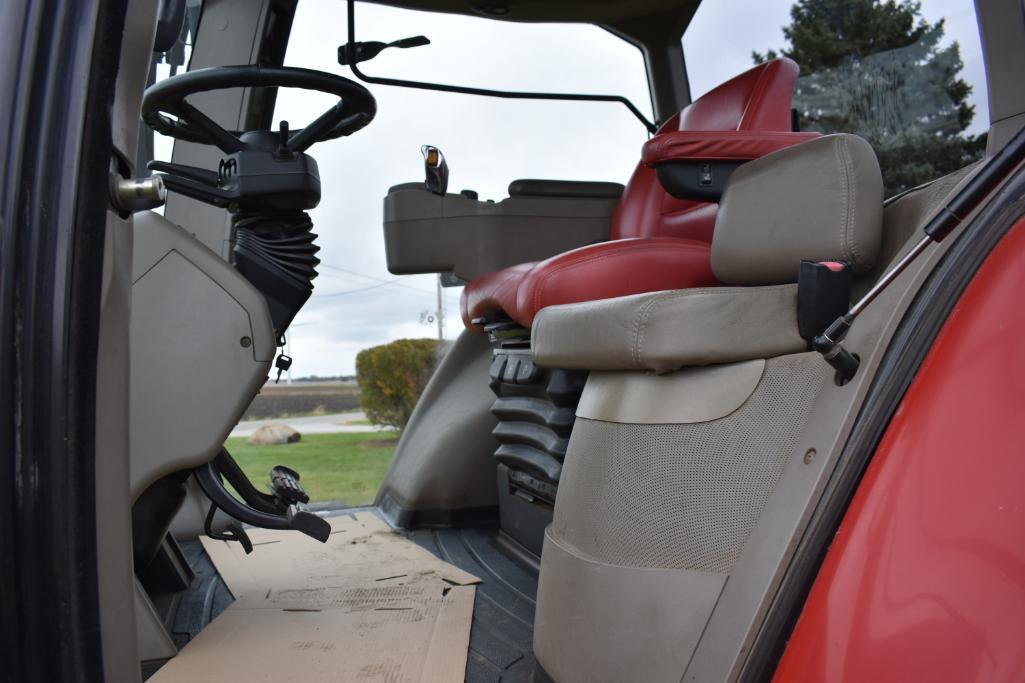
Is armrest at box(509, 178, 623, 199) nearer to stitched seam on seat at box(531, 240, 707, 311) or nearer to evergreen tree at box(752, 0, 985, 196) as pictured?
evergreen tree at box(752, 0, 985, 196)

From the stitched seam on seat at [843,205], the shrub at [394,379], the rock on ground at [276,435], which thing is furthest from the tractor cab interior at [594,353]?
the shrub at [394,379]

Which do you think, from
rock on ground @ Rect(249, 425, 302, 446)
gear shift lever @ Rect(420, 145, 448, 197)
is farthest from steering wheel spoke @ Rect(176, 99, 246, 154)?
rock on ground @ Rect(249, 425, 302, 446)

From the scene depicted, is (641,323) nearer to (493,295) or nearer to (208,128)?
(208,128)

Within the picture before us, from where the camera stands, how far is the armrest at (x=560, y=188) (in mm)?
2377

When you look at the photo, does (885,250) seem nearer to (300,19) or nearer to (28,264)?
(28,264)

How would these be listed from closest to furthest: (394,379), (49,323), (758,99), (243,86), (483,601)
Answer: (49,323)
(243,86)
(483,601)
(758,99)
(394,379)

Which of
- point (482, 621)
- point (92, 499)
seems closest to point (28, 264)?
point (92, 499)

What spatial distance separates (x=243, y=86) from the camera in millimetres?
1185

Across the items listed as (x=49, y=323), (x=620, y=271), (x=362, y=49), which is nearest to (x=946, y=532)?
(x=49, y=323)

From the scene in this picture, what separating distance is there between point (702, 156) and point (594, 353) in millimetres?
502

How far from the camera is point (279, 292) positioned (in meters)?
1.30

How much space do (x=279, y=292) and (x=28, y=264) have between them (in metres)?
0.87

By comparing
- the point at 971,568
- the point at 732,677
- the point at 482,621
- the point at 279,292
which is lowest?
the point at 482,621

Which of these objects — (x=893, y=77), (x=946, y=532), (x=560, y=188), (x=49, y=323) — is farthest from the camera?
(x=560, y=188)
